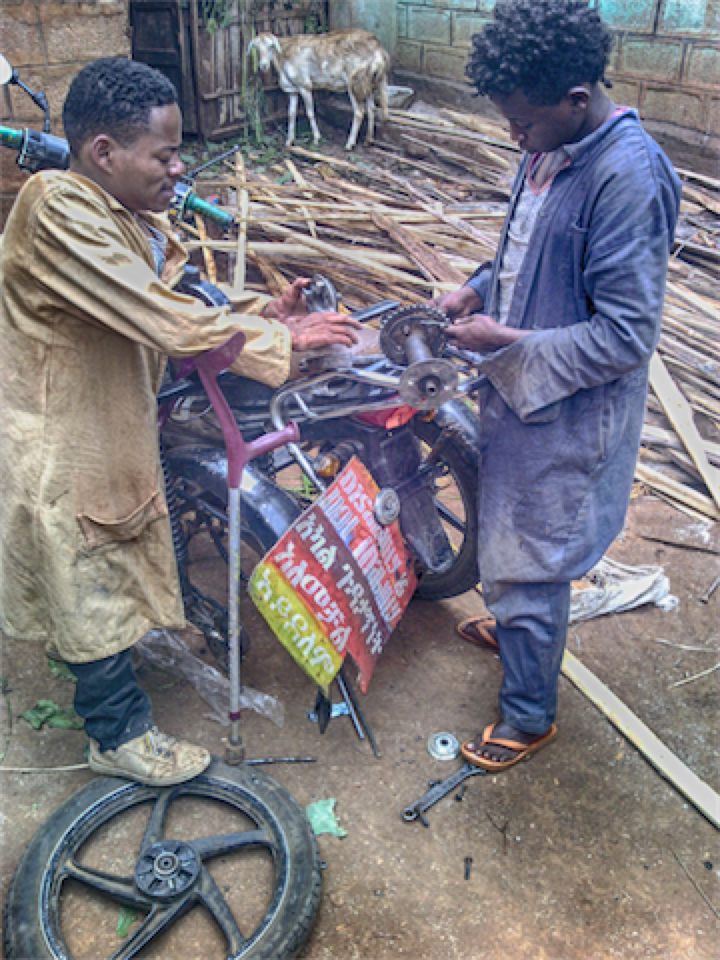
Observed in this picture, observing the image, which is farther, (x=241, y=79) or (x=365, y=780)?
(x=241, y=79)

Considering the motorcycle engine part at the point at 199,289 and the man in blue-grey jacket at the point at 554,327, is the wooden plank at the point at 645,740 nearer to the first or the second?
A: the man in blue-grey jacket at the point at 554,327

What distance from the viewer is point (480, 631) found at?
3.57 metres

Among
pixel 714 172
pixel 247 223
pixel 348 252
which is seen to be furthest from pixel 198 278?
pixel 714 172

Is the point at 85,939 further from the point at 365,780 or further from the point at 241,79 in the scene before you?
the point at 241,79

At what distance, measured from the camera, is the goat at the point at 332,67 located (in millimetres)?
10008

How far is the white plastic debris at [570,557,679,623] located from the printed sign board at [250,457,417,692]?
112 centimetres

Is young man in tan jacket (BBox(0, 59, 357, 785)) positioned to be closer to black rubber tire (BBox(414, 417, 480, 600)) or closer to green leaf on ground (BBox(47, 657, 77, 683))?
green leaf on ground (BBox(47, 657, 77, 683))

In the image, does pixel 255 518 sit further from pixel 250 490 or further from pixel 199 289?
pixel 199 289

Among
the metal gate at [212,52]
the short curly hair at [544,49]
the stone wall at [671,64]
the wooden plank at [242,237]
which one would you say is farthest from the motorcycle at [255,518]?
the metal gate at [212,52]

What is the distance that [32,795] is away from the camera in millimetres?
2834

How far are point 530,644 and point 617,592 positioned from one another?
1189 mm

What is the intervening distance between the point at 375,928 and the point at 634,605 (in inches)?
80.3

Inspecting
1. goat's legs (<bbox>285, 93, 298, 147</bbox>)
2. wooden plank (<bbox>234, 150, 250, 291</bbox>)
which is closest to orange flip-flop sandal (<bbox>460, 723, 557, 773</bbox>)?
wooden plank (<bbox>234, 150, 250, 291</bbox>)

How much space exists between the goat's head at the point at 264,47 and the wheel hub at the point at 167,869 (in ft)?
32.8
